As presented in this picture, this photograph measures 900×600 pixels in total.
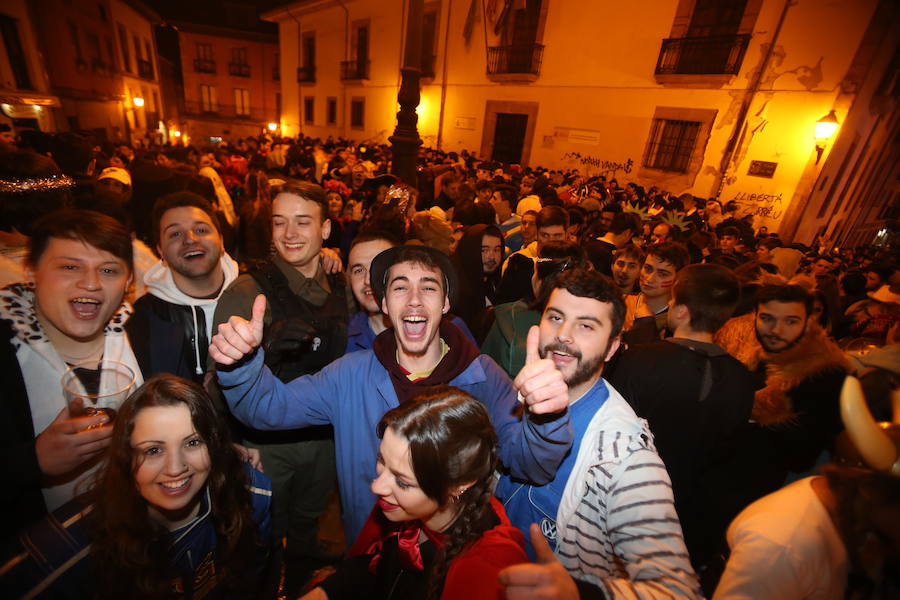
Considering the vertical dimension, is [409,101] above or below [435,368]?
above

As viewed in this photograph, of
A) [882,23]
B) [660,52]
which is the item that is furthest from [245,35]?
[882,23]

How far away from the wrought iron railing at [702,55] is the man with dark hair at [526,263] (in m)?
9.95

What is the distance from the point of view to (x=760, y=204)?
10.1 m

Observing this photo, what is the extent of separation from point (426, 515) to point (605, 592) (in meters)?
0.63

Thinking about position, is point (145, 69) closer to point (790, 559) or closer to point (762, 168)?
point (762, 168)

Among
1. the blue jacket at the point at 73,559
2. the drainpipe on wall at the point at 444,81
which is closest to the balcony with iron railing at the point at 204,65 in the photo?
the drainpipe on wall at the point at 444,81

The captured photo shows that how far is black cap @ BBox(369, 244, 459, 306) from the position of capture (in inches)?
81.9

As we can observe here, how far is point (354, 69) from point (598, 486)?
26.2m

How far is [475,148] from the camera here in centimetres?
1742

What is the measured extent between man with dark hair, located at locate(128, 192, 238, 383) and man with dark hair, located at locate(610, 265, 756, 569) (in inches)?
101

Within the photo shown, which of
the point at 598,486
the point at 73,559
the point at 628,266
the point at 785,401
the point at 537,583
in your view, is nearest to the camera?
the point at 537,583

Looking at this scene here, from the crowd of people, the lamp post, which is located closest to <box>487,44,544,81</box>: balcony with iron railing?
the lamp post

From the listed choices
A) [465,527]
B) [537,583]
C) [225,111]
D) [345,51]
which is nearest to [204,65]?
[225,111]

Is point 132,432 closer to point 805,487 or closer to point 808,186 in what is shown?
point 805,487
